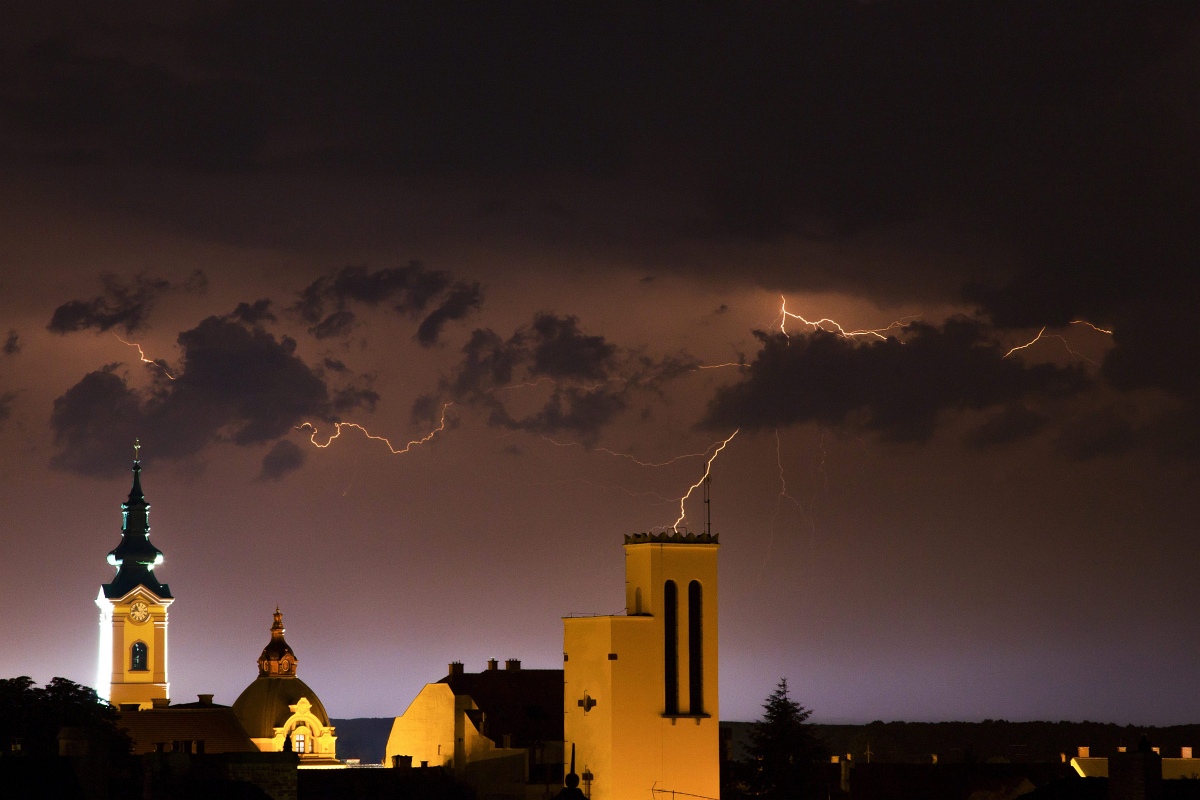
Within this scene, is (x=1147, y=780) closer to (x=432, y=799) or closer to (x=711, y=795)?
(x=711, y=795)

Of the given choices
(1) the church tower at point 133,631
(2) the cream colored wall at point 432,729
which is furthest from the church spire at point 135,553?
(2) the cream colored wall at point 432,729

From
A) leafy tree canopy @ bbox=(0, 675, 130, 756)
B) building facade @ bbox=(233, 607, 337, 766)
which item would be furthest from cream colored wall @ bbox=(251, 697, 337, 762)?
leafy tree canopy @ bbox=(0, 675, 130, 756)

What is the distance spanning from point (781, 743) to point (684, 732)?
6.12 m

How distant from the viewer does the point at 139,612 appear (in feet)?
424

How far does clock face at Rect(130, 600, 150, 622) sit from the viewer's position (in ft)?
423

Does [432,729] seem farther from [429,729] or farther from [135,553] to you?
[135,553]

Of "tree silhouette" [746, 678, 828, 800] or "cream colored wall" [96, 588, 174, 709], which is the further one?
"cream colored wall" [96, 588, 174, 709]

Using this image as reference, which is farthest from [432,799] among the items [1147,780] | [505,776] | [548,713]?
[1147,780]

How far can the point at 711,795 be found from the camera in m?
62.9

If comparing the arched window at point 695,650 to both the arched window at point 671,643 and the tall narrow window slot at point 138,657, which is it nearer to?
the arched window at point 671,643

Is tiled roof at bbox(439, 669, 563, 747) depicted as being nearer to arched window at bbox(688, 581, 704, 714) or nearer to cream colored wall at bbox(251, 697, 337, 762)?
arched window at bbox(688, 581, 704, 714)

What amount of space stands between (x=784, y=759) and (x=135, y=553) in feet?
233

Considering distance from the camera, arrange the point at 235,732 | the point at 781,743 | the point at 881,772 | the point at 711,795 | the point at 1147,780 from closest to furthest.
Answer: the point at 1147,780 < the point at 711,795 < the point at 781,743 < the point at 881,772 < the point at 235,732

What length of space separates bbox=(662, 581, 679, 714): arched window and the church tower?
2745 inches
